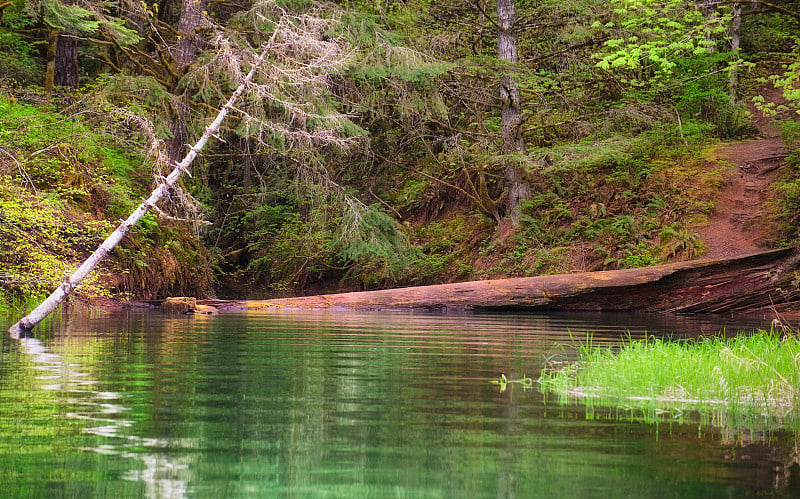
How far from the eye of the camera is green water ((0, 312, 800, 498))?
3537mm

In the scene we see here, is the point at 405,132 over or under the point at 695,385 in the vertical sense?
over

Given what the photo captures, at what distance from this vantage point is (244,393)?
6.12 m

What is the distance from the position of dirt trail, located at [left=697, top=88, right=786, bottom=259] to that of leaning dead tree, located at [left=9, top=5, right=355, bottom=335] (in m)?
9.69

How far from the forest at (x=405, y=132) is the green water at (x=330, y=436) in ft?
36.1

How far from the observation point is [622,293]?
1775cm

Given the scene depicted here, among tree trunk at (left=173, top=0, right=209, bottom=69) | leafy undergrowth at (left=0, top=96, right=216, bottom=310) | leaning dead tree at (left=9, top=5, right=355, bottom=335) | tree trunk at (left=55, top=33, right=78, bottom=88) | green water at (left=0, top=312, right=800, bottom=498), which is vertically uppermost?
tree trunk at (left=173, top=0, right=209, bottom=69)

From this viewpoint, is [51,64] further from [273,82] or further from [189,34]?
[273,82]

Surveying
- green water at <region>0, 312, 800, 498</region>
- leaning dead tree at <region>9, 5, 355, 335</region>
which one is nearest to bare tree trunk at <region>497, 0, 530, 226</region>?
leaning dead tree at <region>9, 5, 355, 335</region>

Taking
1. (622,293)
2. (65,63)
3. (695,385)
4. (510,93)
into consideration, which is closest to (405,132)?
(510,93)

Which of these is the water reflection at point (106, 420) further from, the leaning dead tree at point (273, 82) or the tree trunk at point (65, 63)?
the tree trunk at point (65, 63)

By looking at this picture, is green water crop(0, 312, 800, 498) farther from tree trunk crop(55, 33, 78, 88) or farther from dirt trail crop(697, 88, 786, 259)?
tree trunk crop(55, 33, 78, 88)

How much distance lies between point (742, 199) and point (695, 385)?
701 inches

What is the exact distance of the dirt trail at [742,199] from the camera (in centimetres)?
2100

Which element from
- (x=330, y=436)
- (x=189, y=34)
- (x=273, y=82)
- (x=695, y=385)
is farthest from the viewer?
(x=189, y=34)
